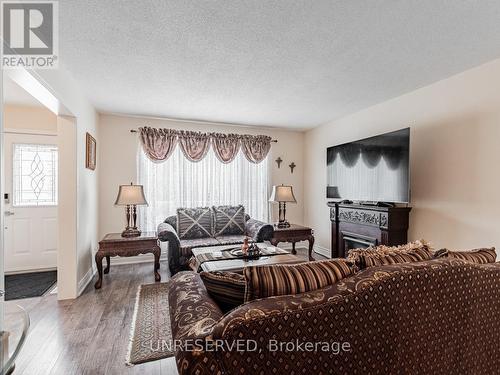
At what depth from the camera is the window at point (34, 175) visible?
386cm

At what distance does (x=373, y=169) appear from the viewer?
335 cm

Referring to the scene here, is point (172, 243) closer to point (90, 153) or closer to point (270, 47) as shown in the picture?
point (90, 153)

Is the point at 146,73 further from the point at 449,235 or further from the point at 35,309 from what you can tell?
the point at 449,235

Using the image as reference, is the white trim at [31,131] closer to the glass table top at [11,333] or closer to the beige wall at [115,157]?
the beige wall at [115,157]

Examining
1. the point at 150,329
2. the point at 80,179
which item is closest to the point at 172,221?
the point at 80,179

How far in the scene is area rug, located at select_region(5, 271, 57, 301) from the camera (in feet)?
9.90

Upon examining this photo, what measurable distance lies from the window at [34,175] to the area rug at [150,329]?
2.32 meters

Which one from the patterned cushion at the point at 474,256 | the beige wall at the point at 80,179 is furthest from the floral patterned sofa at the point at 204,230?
the patterned cushion at the point at 474,256

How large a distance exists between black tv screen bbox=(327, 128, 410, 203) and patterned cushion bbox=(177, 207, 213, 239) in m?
2.06

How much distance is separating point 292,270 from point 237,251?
6.53ft

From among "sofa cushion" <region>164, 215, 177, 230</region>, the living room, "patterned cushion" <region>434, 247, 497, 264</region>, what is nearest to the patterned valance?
the living room

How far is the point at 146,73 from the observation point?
271cm

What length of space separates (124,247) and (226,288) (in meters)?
2.61

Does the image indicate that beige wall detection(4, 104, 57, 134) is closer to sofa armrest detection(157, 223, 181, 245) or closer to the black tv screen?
sofa armrest detection(157, 223, 181, 245)
